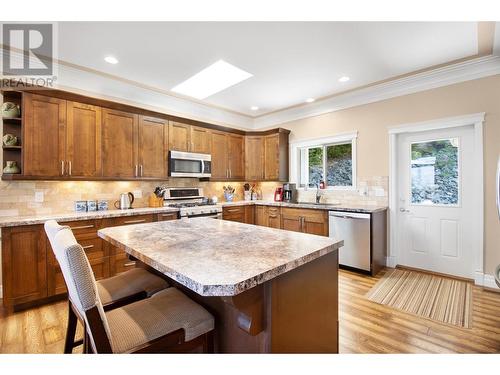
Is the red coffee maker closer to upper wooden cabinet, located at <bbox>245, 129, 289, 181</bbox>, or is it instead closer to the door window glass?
upper wooden cabinet, located at <bbox>245, 129, 289, 181</bbox>

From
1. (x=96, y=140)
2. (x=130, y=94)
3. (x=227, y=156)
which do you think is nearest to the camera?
(x=96, y=140)

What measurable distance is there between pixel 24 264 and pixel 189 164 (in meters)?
2.39

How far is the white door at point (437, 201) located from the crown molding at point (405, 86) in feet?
2.06

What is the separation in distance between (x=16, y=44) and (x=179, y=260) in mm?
3236

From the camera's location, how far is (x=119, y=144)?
3.35 m

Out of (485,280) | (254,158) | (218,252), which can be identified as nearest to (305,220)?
(254,158)

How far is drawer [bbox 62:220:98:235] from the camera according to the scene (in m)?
2.68

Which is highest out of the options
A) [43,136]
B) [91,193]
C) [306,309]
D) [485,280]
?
[43,136]

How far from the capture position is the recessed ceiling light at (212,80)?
3.19 meters

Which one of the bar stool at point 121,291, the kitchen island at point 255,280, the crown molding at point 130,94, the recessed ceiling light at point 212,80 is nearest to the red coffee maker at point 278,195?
the crown molding at point 130,94

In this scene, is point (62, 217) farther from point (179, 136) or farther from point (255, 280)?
point (255, 280)

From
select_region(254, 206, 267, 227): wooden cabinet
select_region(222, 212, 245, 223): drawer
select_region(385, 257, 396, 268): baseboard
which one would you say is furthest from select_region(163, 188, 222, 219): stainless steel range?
select_region(385, 257, 396, 268): baseboard

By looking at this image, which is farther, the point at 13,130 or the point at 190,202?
the point at 190,202

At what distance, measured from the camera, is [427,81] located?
130 inches
